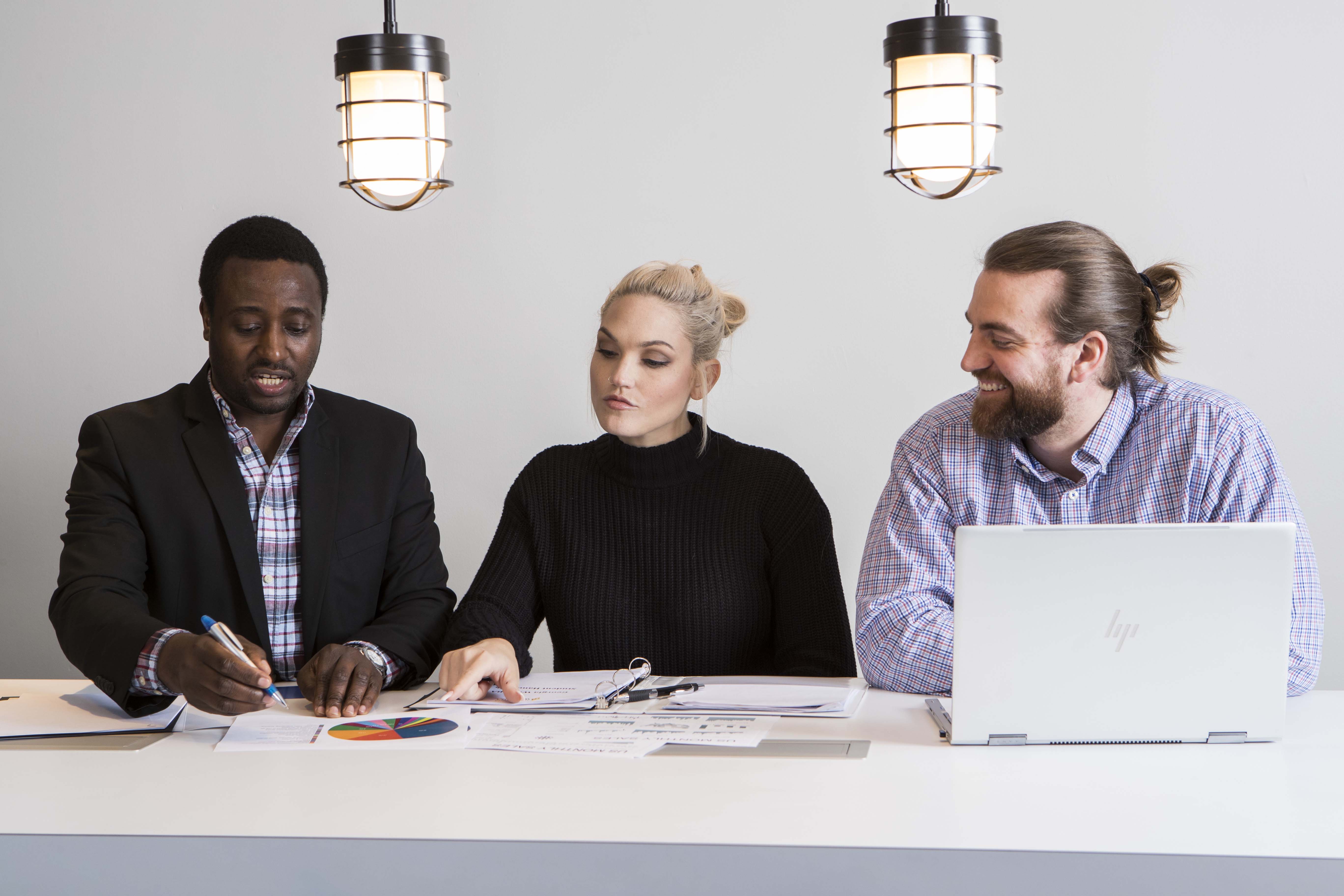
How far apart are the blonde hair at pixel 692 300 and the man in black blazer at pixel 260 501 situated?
22.3 inches

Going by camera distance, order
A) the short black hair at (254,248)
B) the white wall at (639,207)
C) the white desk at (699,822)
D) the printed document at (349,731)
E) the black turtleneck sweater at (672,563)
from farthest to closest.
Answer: the white wall at (639,207), the black turtleneck sweater at (672,563), the short black hair at (254,248), the printed document at (349,731), the white desk at (699,822)

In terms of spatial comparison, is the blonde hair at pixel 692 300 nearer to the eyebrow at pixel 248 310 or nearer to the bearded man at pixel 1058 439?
the bearded man at pixel 1058 439

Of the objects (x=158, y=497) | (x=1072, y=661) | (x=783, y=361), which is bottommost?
(x=1072, y=661)

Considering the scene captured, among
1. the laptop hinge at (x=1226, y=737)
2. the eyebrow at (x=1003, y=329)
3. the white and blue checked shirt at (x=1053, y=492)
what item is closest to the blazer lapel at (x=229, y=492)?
the white and blue checked shirt at (x=1053, y=492)

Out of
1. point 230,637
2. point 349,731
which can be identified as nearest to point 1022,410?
point 349,731

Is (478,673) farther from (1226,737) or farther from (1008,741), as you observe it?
(1226,737)

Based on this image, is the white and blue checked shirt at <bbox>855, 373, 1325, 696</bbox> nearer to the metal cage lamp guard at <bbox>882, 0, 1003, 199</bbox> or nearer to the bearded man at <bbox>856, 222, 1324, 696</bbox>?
the bearded man at <bbox>856, 222, 1324, 696</bbox>

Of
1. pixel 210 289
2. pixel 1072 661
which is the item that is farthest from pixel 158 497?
pixel 1072 661

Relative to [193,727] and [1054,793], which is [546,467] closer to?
[193,727]

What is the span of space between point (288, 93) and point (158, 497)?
1.58 meters

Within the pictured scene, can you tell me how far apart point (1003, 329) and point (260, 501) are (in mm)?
1387

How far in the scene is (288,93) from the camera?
3.13 m

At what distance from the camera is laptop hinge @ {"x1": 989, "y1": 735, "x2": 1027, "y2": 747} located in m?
1.42

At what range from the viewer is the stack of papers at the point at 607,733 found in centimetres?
143
